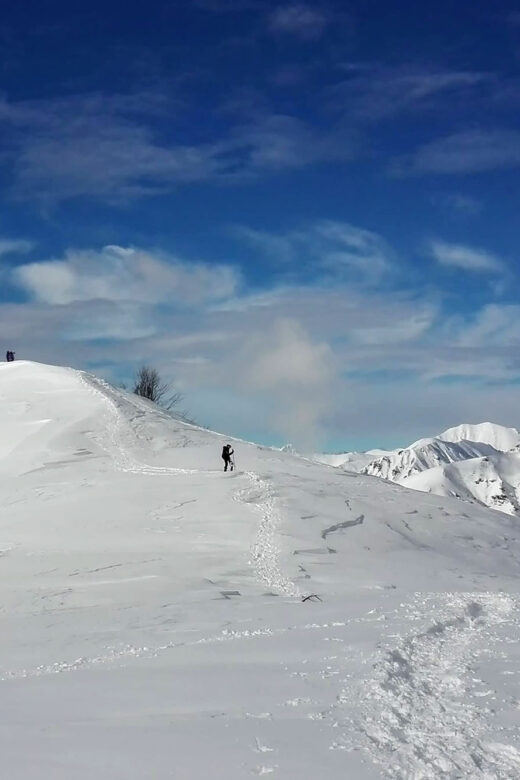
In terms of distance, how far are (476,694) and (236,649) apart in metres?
4.41

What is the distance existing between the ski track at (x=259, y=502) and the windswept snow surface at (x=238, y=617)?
0.11 metres

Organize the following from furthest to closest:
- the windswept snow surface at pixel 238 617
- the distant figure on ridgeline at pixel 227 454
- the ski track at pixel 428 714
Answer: the distant figure on ridgeline at pixel 227 454 < the windswept snow surface at pixel 238 617 < the ski track at pixel 428 714

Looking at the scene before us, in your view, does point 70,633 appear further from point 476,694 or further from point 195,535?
point 195,535

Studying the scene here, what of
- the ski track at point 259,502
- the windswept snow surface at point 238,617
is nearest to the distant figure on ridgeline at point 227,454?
the windswept snow surface at point 238,617

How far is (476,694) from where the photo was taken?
411 inches

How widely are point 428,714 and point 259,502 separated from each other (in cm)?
2258

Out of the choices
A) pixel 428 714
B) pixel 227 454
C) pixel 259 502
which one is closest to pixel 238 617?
pixel 428 714

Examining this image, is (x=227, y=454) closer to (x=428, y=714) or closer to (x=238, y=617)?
(x=238, y=617)

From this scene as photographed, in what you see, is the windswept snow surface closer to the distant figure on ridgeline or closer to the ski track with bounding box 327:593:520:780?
the ski track with bounding box 327:593:520:780

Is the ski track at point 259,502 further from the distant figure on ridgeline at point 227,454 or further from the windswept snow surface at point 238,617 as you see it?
the distant figure on ridgeline at point 227,454

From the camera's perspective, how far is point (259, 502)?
104 ft

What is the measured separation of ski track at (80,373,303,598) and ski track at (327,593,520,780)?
854 cm

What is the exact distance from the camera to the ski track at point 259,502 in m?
23.4

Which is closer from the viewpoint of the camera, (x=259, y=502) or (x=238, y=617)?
(x=238, y=617)
